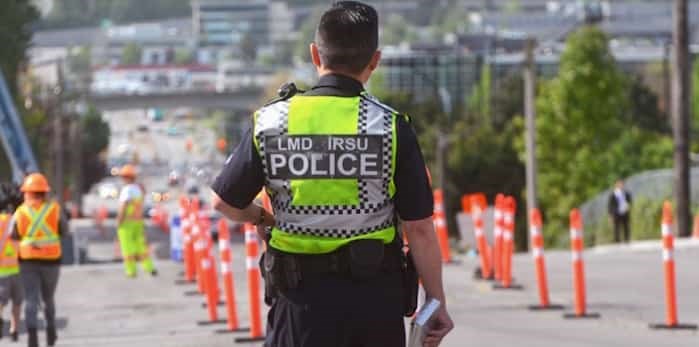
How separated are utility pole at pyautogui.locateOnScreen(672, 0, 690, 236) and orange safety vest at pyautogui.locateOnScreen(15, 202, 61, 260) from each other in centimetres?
2487

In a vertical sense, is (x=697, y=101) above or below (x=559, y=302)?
below

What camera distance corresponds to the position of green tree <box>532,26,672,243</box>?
74.7 metres

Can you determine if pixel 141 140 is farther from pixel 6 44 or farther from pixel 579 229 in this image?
pixel 579 229

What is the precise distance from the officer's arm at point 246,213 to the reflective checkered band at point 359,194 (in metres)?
0.14

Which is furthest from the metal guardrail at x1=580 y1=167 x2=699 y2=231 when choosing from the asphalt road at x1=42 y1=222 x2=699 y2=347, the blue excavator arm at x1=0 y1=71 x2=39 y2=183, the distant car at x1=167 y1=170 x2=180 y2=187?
the asphalt road at x1=42 y1=222 x2=699 y2=347

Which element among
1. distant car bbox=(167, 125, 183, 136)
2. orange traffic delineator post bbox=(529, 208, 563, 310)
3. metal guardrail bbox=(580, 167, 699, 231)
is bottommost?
distant car bbox=(167, 125, 183, 136)

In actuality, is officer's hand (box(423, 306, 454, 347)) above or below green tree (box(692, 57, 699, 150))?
above

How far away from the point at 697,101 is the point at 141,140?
4578 cm

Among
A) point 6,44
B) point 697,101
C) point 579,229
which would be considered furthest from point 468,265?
point 697,101

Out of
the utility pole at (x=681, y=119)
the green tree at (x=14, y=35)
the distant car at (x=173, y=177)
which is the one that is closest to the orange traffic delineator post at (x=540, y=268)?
the distant car at (x=173, y=177)

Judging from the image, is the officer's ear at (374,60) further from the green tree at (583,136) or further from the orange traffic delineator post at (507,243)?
the green tree at (583,136)

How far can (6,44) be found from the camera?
215 ft

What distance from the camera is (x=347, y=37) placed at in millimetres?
6945

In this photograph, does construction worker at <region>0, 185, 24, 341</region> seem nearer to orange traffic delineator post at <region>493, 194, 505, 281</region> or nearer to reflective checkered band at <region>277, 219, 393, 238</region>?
orange traffic delineator post at <region>493, 194, 505, 281</region>
